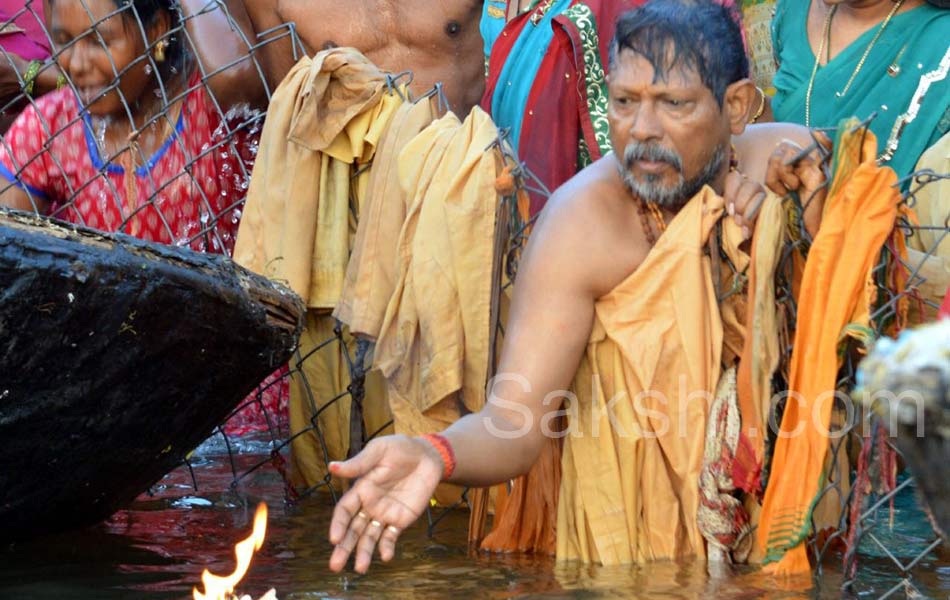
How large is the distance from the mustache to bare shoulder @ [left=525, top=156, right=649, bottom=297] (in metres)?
0.12

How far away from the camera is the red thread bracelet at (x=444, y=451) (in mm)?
3070

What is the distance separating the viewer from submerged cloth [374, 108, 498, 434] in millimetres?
3996

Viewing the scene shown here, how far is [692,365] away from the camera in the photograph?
3506 millimetres

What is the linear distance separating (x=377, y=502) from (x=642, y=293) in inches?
39.5

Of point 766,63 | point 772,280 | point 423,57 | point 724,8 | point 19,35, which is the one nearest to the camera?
point 772,280

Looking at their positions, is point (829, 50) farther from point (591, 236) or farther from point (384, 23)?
point (384, 23)

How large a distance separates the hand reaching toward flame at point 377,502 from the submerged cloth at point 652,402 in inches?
31.0

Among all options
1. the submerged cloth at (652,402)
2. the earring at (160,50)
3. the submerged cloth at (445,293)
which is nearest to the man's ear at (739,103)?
the submerged cloth at (652,402)

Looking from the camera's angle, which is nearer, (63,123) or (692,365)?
(692,365)

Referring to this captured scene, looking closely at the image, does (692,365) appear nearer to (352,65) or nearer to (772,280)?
(772,280)

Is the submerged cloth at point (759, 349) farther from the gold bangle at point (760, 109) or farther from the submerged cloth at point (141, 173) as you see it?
the submerged cloth at point (141, 173)

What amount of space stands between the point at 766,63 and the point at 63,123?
107 inches

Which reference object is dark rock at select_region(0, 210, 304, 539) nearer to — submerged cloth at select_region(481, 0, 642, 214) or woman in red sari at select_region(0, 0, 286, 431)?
submerged cloth at select_region(481, 0, 642, 214)

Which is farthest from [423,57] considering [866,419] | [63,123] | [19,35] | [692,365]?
[866,419]
